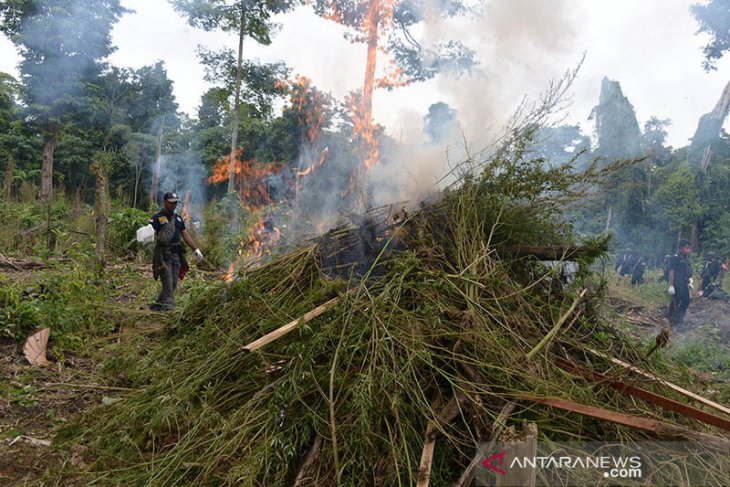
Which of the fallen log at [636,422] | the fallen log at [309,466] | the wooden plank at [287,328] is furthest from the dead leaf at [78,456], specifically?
the fallen log at [636,422]

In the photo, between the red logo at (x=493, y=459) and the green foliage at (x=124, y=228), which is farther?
the green foliage at (x=124, y=228)

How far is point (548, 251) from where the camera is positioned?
13.7 feet

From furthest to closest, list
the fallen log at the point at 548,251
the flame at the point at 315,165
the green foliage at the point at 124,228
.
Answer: the flame at the point at 315,165, the green foliage at the point at 124,228, the fallen log at the point at 548,251

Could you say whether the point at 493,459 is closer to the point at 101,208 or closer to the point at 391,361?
the point at 391,361

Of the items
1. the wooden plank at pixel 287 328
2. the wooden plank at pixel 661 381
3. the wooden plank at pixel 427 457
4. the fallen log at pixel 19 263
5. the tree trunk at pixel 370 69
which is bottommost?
the fallen log at pixel 19 263

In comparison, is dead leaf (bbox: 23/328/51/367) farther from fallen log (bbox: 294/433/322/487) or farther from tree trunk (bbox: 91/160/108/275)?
fallen log (bbox: 294/433/322/487)

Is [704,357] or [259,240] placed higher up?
[259,240]

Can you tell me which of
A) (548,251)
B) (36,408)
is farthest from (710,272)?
(36,408)

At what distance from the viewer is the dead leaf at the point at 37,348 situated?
13.4 feet

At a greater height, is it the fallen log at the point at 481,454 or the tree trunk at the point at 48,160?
the tree trunk at the point at 48,160

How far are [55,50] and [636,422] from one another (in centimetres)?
2143

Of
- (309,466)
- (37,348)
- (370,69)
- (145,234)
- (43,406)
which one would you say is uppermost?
(370,69)

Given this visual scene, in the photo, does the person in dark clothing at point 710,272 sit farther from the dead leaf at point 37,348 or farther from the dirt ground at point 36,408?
the dead leaf at point 37,348

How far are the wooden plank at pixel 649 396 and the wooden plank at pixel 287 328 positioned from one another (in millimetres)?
1730
